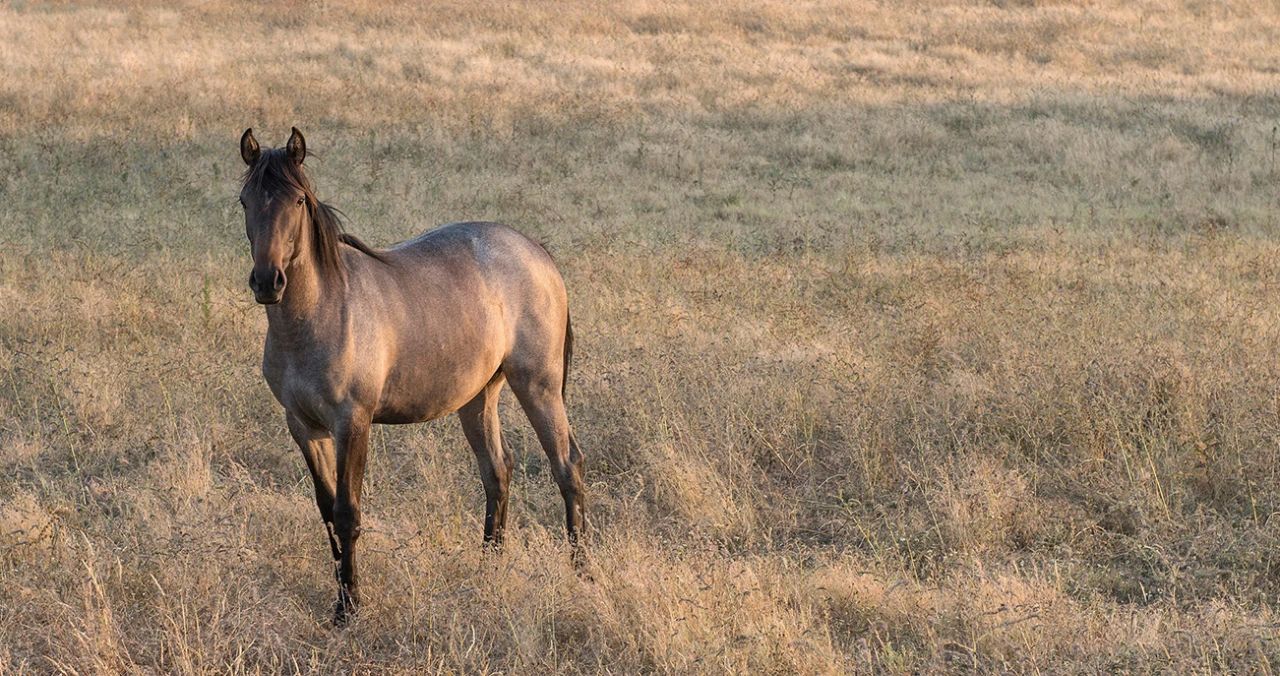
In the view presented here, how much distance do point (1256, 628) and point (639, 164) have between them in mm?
13384

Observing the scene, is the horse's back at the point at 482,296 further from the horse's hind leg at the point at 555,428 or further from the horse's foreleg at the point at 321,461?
the horse's foreleg at the point at 321,461

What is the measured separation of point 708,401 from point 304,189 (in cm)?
330

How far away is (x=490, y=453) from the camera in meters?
5.61

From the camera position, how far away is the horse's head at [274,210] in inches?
161

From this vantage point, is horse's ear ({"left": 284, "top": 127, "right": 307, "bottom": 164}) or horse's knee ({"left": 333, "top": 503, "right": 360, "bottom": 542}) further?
horse's knee ({"left": 333, "top": 503, "right": 360, "bottom": 542})

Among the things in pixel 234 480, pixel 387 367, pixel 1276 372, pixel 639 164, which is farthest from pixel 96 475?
pixel 639 164

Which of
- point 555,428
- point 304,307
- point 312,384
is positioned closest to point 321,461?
point 312,384

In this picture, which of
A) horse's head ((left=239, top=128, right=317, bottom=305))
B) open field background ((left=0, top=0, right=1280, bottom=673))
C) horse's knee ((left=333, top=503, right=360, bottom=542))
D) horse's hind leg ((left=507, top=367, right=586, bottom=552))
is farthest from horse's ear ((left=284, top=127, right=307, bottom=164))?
open field background ((left=0, top=0, right=1280, bottom=673))

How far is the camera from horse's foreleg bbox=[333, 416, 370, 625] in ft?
15.0

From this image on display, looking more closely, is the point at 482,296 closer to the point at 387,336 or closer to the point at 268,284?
the point at 387,336

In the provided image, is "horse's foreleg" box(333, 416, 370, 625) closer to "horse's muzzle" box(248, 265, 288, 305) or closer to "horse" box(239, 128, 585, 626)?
"horse" box(239, 128, 585, 626)

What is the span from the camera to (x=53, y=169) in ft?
50.2

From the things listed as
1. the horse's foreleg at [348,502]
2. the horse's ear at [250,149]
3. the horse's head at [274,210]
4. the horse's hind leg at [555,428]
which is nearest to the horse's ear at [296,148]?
the horse's head at [274,210]

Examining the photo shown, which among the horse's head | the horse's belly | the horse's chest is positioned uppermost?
the horse's head
